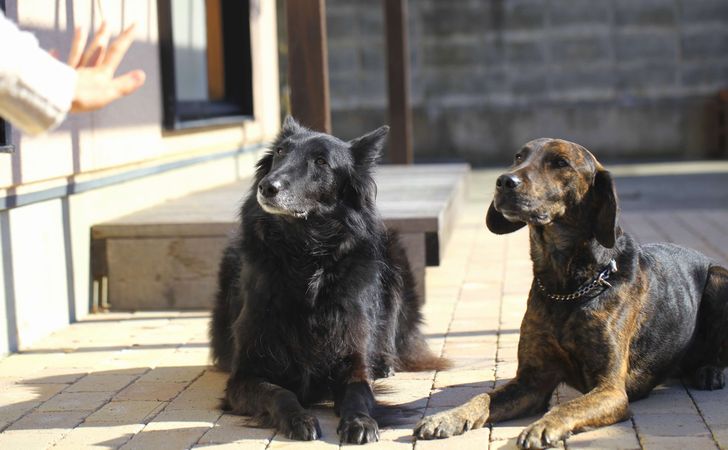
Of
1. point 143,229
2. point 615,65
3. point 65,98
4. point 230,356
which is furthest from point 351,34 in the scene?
point 65,98

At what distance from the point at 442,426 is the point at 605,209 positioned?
0.96m

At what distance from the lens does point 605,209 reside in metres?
3.95

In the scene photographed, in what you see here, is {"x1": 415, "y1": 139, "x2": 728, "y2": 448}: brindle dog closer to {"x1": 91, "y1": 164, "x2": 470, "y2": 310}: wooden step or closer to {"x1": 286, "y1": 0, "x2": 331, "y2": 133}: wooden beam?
{"x1": 91, "y1": 164, "x2": 470, "y2": 310}: wooden step

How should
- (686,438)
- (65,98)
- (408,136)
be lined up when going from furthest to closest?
(408,136)
(686,438)
(65,98)

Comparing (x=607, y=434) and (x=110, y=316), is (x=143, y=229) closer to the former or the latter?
(x=110, y=316)

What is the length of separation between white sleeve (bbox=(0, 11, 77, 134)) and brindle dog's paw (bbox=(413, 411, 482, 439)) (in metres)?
1.89

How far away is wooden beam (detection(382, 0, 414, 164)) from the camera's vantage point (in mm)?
10945

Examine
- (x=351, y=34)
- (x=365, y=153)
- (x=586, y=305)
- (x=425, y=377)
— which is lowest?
(x=425, y=377)

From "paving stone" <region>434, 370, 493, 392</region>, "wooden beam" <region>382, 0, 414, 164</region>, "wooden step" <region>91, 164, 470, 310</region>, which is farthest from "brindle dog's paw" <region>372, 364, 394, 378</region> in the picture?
"wooden beam" <region>382, 0, 414, 164</region>

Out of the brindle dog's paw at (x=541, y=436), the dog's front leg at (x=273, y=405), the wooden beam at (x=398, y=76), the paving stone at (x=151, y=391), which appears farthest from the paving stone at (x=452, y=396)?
the wooden beam at (x=398, y=76)

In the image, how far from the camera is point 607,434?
375 centimetres

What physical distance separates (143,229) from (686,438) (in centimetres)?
359

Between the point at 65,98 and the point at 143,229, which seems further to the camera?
the point at 143,229

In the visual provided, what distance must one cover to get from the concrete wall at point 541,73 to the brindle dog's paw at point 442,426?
1221 centimetres
